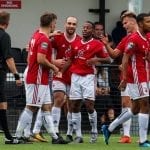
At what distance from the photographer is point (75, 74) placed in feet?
54.8

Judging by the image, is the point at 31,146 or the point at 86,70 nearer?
the point at 31,146

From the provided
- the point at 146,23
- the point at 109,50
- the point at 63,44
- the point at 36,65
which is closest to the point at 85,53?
the point at 63,44

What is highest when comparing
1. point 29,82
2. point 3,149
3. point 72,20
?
point 72,20

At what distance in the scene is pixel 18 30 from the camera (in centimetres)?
2302

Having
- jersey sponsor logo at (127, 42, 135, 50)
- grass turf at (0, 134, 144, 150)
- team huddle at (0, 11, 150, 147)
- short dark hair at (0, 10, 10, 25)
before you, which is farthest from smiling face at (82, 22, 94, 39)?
grass turf at (0, 134, 144, 150)

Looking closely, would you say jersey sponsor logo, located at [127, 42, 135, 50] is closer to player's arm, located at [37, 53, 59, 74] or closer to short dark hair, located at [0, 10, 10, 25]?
player's arm, located at [37, 53, 59, 74]

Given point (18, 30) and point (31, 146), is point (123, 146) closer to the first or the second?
point (31, 146)

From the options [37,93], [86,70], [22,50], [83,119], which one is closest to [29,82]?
[37,93]

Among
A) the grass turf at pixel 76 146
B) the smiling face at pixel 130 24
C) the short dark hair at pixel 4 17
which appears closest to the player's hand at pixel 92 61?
the smiling face at pixel 130 24

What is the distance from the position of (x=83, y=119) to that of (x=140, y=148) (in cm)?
431

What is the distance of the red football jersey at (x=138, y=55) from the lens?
1534 centimetres

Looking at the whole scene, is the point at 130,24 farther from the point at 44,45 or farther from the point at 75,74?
the point at 44,45

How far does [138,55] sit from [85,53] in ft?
4.76

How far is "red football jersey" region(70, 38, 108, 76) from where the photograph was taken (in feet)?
54.5
